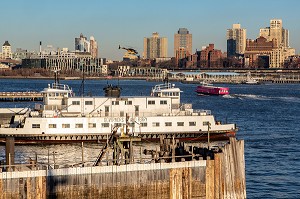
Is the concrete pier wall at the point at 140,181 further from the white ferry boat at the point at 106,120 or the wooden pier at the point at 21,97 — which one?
the wooden pier at the point at 21,97

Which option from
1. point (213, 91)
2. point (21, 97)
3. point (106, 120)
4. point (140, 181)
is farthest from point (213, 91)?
point (140, 181)

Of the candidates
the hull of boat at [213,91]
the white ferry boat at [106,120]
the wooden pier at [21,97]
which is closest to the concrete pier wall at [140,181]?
the white ferry boat at [106,120]

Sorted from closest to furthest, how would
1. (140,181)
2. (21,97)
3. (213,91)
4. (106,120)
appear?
(140,181), (106,120), (21,97), (213,91)

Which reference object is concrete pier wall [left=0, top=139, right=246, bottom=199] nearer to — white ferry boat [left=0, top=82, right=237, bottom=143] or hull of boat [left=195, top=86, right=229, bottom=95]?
white ferry boat [left=0, top=82, right=237, bottom=143]

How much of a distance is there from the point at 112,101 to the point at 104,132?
3.11 m

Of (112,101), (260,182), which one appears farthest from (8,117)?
(260,182)

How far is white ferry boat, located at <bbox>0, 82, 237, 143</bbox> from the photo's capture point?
198 ft

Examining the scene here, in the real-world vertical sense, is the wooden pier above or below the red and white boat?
above

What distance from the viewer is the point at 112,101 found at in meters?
62.7

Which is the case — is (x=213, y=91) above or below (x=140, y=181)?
below

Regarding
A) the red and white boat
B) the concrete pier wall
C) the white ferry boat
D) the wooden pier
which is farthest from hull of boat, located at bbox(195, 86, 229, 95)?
the concrete pier wall

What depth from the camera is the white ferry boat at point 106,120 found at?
60.4m

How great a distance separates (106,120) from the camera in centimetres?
6112

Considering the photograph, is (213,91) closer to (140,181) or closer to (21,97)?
(21,97)
